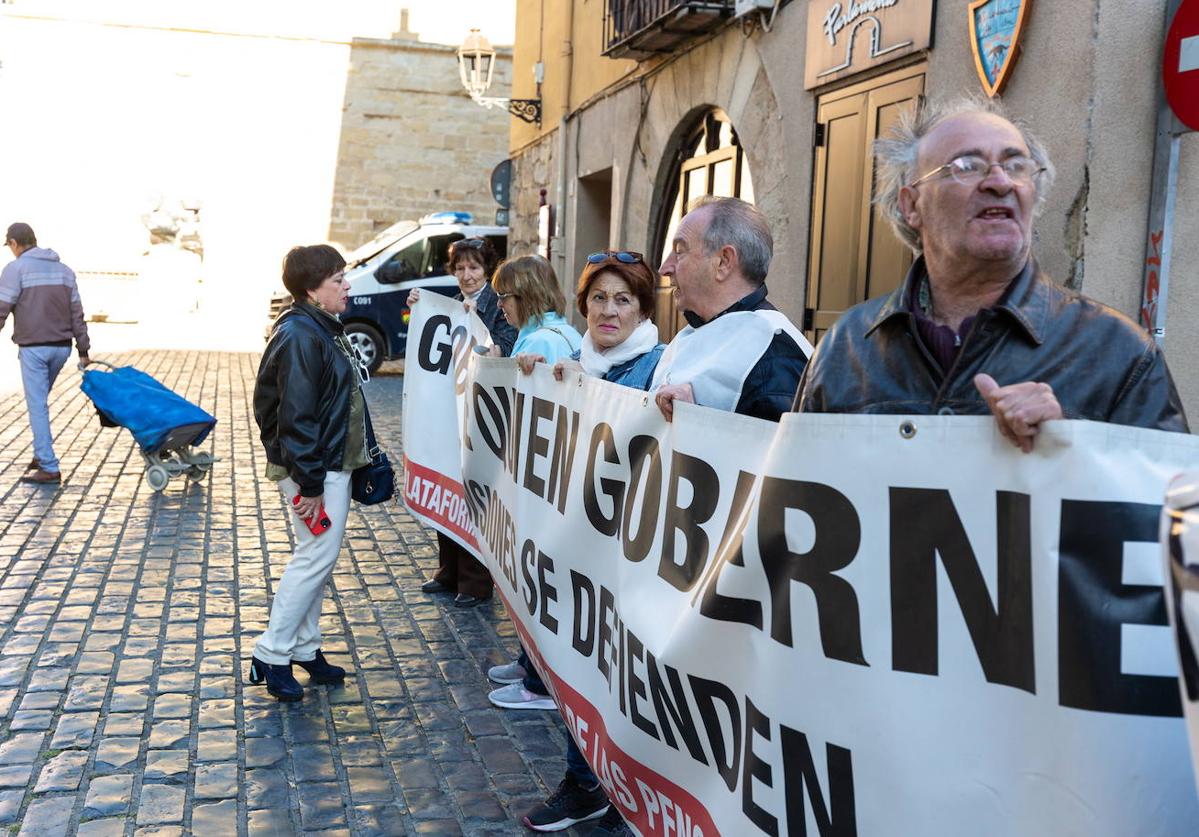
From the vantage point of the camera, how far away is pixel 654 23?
32.3ft

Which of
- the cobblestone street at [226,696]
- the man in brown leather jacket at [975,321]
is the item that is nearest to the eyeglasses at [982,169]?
the man in brown leather jacket at [975,321]

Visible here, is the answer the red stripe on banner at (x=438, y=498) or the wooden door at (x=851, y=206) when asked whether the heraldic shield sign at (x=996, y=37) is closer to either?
the wooden door at (x=851, y=206)

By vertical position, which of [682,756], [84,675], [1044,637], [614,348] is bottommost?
[84,675]

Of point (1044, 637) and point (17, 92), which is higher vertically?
point (17, 92)

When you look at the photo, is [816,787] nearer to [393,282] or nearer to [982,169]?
[982,169]

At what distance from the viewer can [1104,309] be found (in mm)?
2105

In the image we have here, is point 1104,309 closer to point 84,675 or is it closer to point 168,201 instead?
point 84,675

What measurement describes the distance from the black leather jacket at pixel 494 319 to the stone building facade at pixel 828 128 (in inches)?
85.6

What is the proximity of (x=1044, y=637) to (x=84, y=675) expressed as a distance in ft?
14.0

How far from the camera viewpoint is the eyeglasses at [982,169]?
2.20 m

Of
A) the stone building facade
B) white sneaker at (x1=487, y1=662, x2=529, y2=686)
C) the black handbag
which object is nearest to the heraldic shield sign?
the stone building facade

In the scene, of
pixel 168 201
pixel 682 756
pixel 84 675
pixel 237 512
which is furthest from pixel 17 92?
pixel 682 756

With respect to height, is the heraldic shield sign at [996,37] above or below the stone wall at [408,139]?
below

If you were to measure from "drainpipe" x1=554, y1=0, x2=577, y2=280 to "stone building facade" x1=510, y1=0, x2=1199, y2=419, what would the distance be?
0.08 feet
